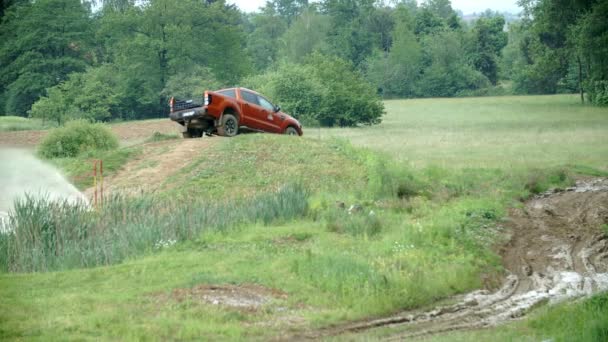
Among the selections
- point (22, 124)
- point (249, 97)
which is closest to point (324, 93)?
point (22, 124)

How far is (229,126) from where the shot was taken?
29188 millimetres

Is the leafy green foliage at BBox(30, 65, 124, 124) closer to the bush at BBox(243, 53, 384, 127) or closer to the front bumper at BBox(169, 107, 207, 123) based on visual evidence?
the bush at BBox(243, 53, 384, 127)

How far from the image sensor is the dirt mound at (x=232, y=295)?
11.9 m

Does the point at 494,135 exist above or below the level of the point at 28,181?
below

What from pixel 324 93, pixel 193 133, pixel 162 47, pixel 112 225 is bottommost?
pixel 112 225

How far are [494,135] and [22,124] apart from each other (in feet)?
91.4

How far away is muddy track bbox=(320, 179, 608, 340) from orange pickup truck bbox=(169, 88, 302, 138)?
10532 millimetres

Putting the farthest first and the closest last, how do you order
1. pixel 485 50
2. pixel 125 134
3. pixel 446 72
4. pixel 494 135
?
pixel 485 50, pixel 446 72, pixel 125 134, pixel 494 135

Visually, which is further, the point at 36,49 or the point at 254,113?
the point at 36,49

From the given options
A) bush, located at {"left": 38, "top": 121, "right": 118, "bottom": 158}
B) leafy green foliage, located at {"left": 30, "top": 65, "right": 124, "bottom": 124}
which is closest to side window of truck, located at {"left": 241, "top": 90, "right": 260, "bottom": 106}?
bush, located at {"left": 38, "top": 121, "right": 118, "bottom": 158}

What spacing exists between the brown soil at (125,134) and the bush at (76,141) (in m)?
6.97

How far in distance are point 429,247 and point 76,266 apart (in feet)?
19.5

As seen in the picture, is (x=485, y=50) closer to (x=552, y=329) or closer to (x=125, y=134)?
(x=125, y=134)

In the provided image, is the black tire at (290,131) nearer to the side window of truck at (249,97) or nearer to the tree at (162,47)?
the side window of truck at (249,97)
